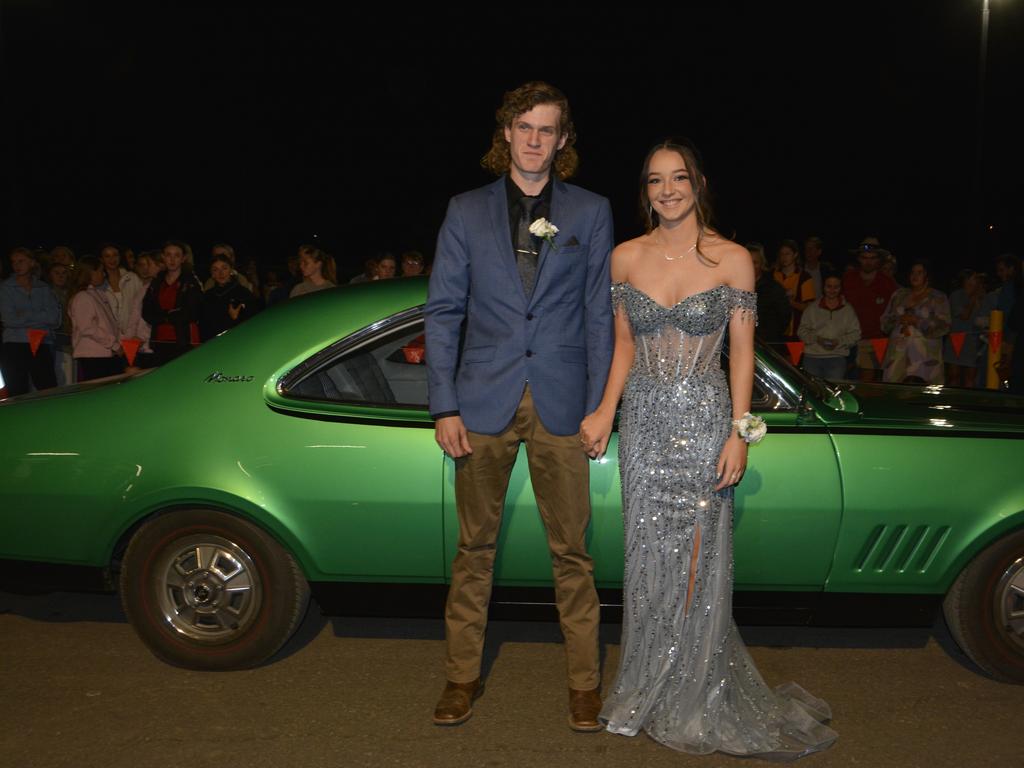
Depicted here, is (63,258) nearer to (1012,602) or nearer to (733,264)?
(733,264)

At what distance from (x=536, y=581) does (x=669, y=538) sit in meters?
0.61

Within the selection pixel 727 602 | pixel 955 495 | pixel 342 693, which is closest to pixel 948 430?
pixel 955 495

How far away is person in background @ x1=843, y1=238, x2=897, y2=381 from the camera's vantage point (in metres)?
10.5

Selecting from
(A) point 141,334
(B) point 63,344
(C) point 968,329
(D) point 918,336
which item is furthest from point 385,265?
(C) point 968,329

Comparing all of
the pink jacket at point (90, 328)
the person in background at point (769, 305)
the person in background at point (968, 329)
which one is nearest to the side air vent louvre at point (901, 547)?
the person in background at point (769, 305)

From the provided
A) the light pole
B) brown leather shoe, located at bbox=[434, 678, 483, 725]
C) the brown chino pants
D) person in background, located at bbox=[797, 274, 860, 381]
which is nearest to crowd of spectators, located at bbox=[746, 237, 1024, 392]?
person in background, located at bbox=[797, 274, 860, 381]

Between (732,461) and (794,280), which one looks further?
(794,280)

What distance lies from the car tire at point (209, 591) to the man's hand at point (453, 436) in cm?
93

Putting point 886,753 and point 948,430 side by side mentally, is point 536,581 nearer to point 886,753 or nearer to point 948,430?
point 886,753

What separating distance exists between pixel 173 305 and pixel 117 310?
45.8 inches

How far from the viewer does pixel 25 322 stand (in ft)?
33.8

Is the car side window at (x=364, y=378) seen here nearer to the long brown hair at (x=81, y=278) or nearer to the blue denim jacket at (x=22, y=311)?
the long brown hair at (x=81, y=278)

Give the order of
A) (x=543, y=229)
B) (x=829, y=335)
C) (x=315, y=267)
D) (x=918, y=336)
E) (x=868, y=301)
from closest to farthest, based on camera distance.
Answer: (x=543, y=229) → (x=315, y=267) → (x=829, y=335) → (x=918, y=336) → (x=868, y=301)

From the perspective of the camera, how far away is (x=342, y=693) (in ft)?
13.4
